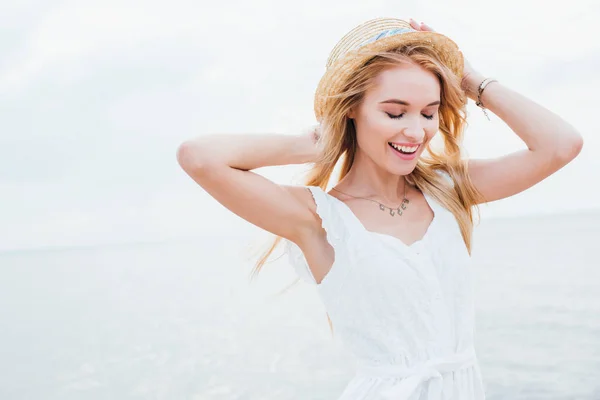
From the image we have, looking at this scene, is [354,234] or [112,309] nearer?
[354,234]

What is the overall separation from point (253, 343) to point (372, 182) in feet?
47.6

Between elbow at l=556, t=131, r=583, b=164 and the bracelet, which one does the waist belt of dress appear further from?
the bracelet

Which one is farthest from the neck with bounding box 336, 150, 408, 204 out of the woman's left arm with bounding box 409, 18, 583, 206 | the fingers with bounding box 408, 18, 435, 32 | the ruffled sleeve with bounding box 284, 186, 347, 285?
the fingers with bounding box 408, 18, 435, 32

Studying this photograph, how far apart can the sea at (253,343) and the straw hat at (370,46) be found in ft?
2.05

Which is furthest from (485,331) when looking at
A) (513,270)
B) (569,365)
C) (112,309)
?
(112,309)

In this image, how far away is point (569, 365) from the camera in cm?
1159

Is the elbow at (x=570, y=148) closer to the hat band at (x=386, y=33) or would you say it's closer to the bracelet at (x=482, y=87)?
the bracelet at (x=482, y=87)

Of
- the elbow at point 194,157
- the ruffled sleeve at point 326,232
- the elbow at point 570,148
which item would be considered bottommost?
the ruffled sleeve at point 326,232

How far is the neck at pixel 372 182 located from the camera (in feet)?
8.08

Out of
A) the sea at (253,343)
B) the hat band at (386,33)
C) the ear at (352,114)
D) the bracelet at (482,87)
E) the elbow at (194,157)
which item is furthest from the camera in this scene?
the sea at (253,343)

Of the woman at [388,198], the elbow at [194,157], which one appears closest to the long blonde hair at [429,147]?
the woman at [388,198]

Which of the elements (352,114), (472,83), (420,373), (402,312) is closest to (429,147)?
(472,83)

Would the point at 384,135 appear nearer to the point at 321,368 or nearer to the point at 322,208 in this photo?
the point at 322,208

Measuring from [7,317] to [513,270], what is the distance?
1824cm
